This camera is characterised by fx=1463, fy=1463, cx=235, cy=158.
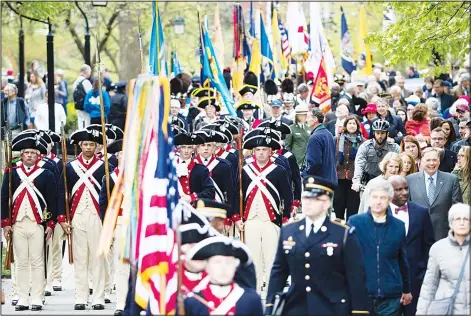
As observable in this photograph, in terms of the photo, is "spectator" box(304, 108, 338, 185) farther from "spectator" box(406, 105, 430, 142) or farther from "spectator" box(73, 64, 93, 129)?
"spectator" box(73, 64, 93, 129)

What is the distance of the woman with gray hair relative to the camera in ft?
38.4

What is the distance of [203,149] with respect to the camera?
59.3 feet

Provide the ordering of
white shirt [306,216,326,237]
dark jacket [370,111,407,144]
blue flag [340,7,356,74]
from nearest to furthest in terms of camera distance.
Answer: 1. white shirt [306,216,326,237]
2. dark jacket [370,111,407,144]
3. blue flag [340,7,356,74]

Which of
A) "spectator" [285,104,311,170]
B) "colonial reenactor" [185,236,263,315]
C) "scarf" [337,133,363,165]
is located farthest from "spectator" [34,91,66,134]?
"colonial reenactor" [185,236,263,315]

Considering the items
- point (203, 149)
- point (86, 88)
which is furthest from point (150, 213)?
point (86, 88)

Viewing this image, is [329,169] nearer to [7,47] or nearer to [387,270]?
[387,270]

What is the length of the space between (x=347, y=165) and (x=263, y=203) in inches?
145

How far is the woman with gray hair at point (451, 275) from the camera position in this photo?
38.4 ft

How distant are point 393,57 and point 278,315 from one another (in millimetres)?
9966

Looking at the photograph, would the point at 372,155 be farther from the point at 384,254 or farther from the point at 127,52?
the point at 127,52

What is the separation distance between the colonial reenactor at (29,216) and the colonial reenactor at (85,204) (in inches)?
9.8

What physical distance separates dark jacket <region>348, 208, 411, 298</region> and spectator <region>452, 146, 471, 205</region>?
307 centimetres

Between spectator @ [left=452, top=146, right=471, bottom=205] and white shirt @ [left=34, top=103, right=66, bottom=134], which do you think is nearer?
spectator @ [left=452, top=146, right=471, bottom=205]

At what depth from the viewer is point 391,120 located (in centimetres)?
2294
